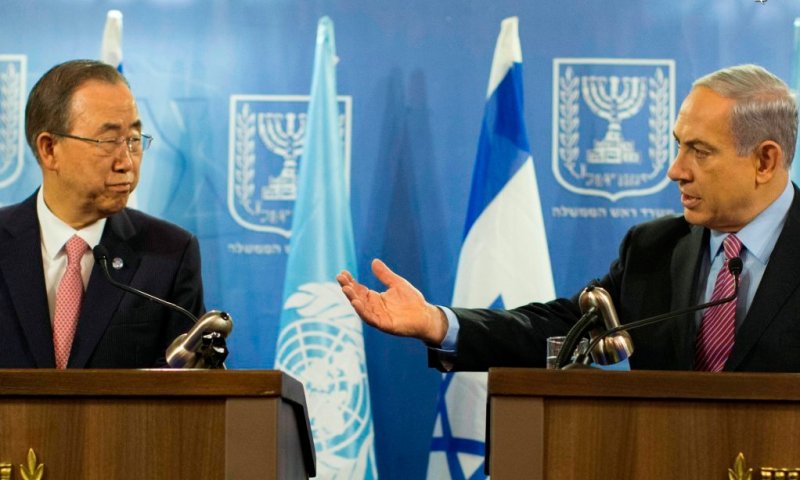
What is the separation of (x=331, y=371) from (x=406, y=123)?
102 cm

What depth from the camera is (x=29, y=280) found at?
10.8ft

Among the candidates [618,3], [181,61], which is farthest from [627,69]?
[181,61]

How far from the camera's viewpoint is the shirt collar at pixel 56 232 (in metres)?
3.40

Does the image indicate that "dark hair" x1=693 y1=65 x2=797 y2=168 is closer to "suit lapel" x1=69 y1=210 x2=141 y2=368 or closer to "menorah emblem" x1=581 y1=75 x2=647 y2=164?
"menorah emblem" x1=581 y1=75 x2=647 y2=164

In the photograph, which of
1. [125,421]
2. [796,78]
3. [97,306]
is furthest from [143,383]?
[796,78]

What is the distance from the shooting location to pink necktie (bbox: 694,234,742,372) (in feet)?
9.98

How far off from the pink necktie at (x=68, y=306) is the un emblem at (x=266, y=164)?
108 cm

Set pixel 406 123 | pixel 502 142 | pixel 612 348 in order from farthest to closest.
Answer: pixel 406 123 → pixel 502 142 → pixel 612 348

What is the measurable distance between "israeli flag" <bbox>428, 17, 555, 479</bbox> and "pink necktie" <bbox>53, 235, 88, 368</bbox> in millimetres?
1517

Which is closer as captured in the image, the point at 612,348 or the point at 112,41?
the point at 612,348

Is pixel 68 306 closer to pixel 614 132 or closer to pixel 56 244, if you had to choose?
pixel 56 244

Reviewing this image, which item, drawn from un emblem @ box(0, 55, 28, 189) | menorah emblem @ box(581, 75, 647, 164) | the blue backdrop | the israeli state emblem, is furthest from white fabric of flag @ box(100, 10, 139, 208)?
menorah emblem @ box(581, 75, 647, 164)

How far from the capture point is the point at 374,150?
14.4 feet

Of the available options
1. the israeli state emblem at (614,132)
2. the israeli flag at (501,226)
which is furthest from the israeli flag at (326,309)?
the israeli state emblem at (614,132)
